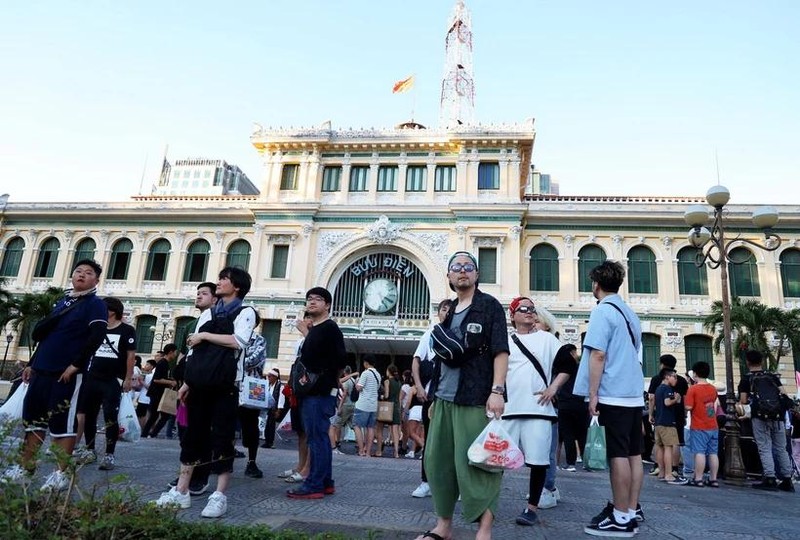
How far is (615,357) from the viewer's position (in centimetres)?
415

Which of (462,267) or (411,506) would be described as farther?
(411,506)

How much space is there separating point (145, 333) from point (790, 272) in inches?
1052

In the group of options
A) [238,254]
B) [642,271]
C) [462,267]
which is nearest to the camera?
[462,267]

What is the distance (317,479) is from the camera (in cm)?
454

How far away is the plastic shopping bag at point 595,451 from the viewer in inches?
354

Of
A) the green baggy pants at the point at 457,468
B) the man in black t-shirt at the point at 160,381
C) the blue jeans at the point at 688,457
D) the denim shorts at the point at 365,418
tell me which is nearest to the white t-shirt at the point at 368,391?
the denim shorts at the point at 365,418

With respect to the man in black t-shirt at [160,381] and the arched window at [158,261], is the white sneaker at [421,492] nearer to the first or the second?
the man in black t-shirt at [160,381]

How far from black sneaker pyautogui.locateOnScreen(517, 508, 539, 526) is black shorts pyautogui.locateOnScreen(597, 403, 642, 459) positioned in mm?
731

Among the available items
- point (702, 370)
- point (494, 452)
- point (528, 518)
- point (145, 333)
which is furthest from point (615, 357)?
point (145, 333)

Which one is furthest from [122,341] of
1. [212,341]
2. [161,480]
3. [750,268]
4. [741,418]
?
Result: [750,268]

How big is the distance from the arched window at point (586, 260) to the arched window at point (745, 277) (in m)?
4.87

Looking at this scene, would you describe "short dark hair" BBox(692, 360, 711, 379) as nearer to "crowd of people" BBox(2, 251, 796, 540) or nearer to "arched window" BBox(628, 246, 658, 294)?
"crowd of people" BBox(2, 251, 796, 540)

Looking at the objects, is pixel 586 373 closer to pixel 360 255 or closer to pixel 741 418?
pixel 741 418

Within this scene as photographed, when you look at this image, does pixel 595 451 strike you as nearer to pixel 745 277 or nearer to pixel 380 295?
pixel 380 295
